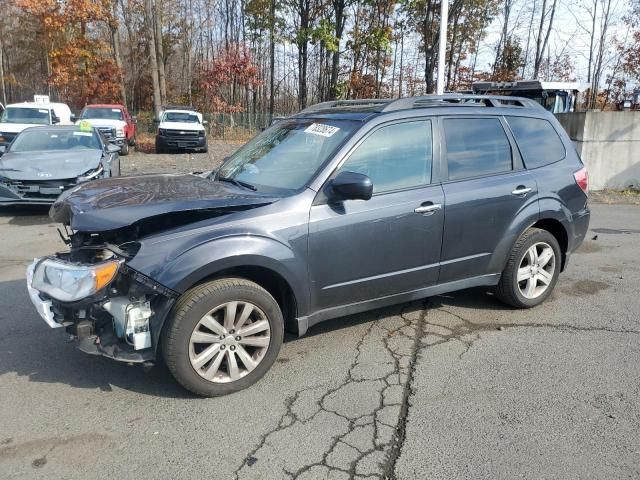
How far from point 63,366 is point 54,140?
24.4 ft

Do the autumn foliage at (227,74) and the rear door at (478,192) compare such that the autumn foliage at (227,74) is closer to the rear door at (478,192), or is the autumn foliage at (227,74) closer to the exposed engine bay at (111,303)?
the rear door at (478,192)

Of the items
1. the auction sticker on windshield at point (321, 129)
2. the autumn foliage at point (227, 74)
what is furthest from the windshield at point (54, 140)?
the autumn foliage at point (227, 74)

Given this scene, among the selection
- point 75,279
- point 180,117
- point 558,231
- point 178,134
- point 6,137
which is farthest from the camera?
point 180,117

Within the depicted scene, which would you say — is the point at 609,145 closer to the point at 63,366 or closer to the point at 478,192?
the point at 478,192

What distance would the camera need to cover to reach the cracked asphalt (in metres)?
2.71

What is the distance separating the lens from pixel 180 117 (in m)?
22.0

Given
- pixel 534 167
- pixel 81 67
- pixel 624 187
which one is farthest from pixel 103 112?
pixel 534 167

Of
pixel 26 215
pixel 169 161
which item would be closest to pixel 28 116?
pixel 169 161

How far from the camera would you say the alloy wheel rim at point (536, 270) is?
4.72 metres

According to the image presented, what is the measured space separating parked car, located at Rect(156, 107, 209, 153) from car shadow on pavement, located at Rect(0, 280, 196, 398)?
17.3 m

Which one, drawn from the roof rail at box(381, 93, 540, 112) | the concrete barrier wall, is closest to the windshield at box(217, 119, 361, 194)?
the roof rail at box(381, 93, 540, 112)

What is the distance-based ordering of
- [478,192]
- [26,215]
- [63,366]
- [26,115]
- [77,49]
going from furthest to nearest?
[77,49] → [26,115] → [26,215] → [478,192] → [63,366]

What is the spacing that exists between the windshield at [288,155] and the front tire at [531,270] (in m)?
1.95

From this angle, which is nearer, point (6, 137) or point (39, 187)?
point (39, 187)
